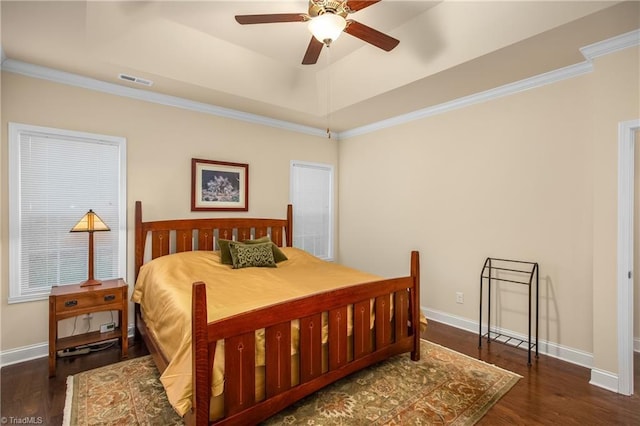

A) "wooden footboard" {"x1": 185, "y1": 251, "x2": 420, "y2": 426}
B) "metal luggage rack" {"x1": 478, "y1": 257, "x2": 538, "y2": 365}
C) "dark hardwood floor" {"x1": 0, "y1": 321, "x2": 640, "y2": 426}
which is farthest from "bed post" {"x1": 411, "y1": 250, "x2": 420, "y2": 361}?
"metal luggage rack" {"x1": 478, "y1": 257, "x2": 538, "y2": 365}

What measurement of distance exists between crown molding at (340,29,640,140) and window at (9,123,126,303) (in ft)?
10.8

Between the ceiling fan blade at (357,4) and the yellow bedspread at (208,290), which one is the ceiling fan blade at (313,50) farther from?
the yellow bedspread at (208,290)

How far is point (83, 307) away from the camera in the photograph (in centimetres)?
260

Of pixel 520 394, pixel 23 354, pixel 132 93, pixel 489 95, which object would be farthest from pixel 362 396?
pixel 132 93

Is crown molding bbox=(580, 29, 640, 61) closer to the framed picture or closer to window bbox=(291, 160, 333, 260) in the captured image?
window bbox=(291, 160, 333, 260)

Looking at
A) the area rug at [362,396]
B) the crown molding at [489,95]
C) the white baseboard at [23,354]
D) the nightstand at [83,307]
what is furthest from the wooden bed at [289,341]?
the crown molding at [489,95]

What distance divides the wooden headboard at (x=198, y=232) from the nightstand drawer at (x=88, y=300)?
21.4 inches

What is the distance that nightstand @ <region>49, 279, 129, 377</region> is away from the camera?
2.47 m

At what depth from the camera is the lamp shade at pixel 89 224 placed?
274 cm

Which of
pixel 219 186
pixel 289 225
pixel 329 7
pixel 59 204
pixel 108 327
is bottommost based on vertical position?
pixel 108 327

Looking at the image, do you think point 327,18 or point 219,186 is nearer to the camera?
point 327,18

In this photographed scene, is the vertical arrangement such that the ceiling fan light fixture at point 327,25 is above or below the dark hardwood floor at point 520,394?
above

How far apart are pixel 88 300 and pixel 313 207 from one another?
3.03 m

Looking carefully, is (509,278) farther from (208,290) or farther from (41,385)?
(41,385)
